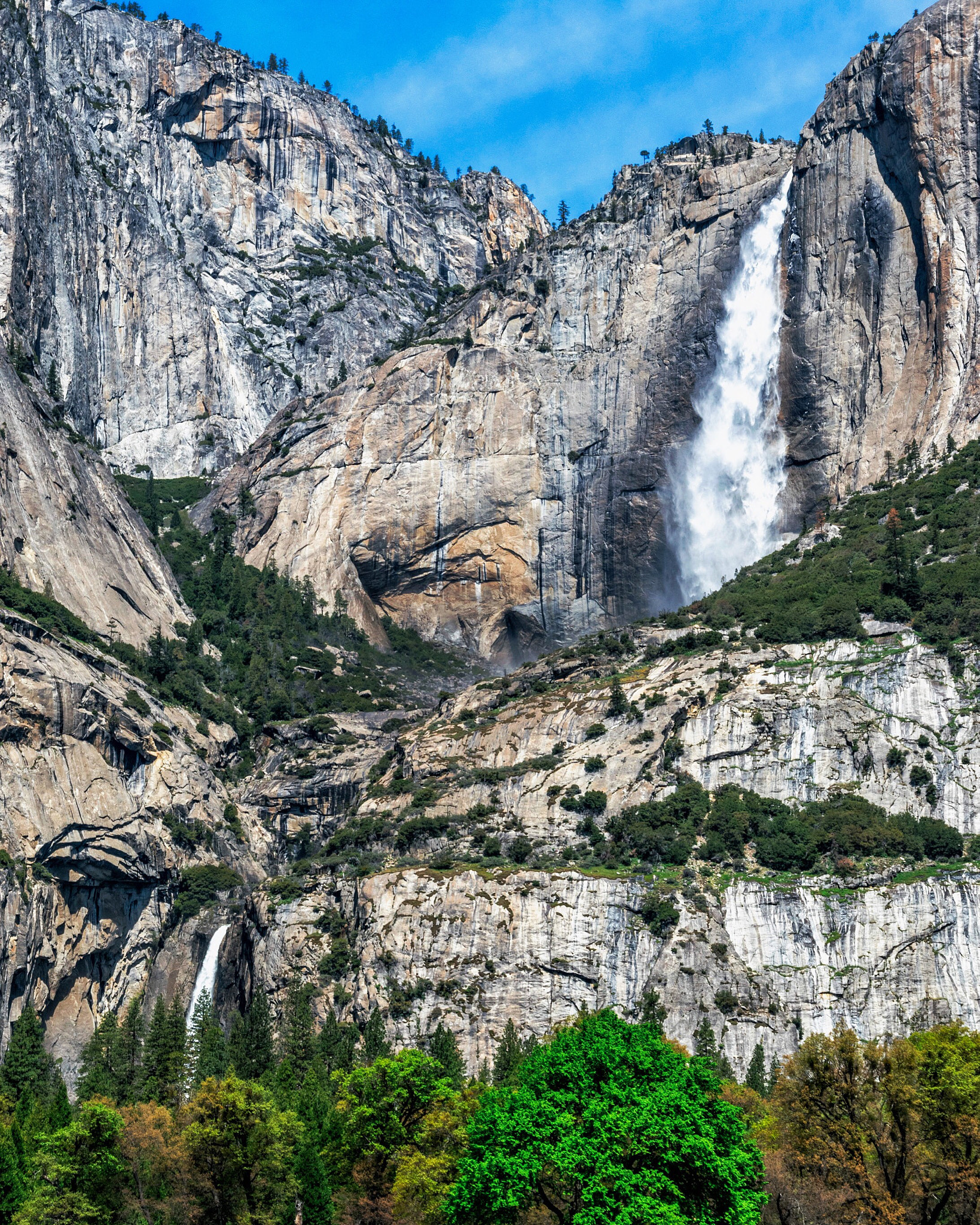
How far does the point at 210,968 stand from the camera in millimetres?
117062

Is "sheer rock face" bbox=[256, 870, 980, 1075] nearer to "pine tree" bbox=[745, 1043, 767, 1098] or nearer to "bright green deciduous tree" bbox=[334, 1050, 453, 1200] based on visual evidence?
"pine tree" bbox=[745, 1043, 767, 1098]

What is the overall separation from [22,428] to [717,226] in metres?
75.0

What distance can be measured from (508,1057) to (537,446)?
90.9 metres

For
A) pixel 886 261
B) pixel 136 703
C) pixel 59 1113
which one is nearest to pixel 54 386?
pixel 136 703

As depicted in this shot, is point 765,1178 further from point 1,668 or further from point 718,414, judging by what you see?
point 718,414

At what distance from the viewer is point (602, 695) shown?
406 feet

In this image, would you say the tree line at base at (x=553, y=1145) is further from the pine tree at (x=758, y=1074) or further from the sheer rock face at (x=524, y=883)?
the sheer rock face at (x=524, y=883)

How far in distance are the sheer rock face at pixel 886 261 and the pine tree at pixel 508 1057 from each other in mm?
70806

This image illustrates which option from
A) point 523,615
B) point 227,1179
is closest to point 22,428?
point 523,615

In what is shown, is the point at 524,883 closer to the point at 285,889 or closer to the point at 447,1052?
the point at 447,1052

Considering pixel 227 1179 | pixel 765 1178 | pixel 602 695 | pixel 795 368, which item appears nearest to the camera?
pixel 765 1178

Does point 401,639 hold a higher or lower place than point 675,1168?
higher

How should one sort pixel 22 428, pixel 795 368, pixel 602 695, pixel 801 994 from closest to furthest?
pixel 801 994, pixel 602 695, pixel 22 428, pixel 795 368

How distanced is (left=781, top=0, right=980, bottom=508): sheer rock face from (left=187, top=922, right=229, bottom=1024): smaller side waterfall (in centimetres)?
6977
